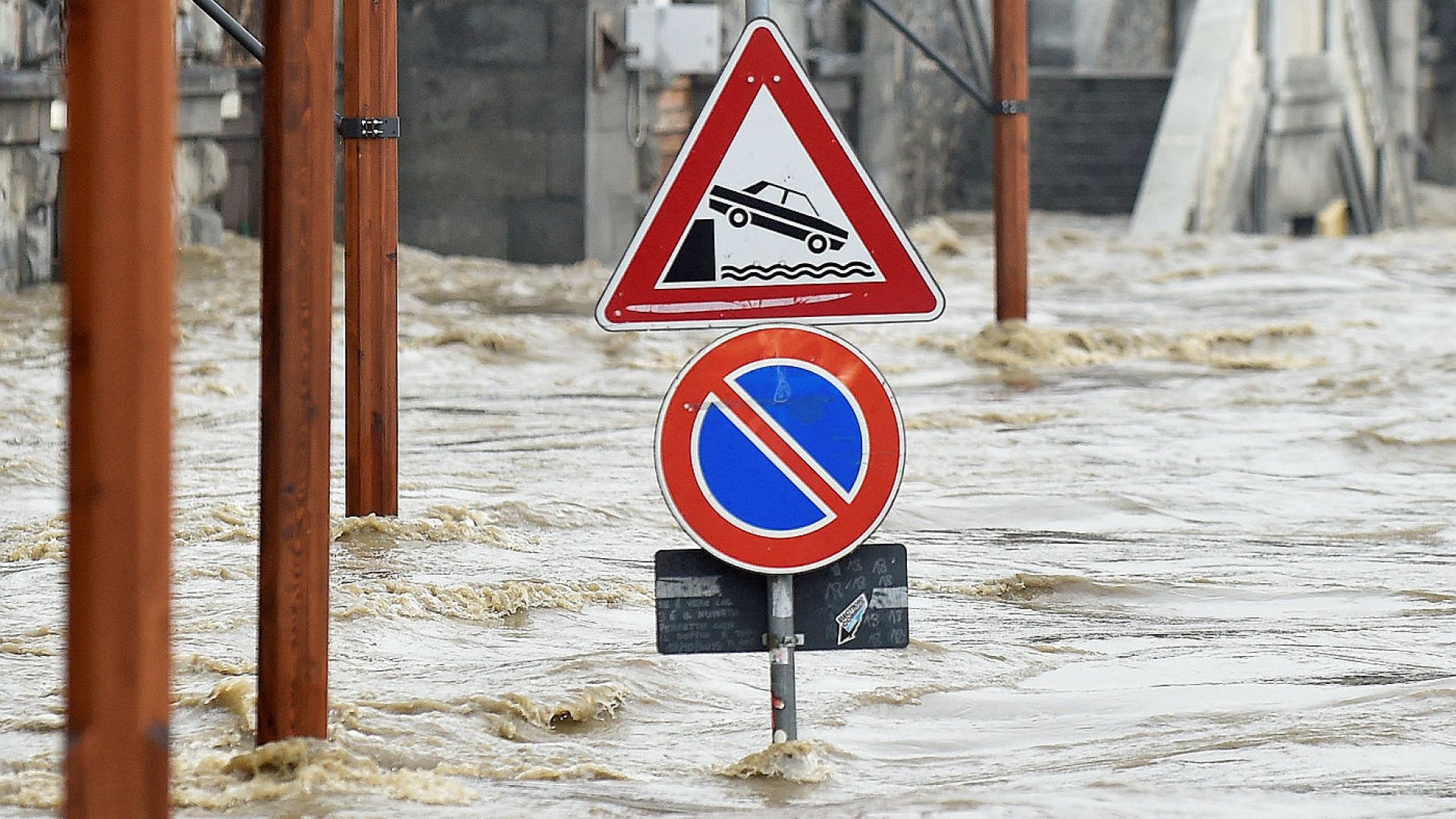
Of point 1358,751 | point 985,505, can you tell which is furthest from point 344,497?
point 1358,751

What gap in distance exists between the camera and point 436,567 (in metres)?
4.98

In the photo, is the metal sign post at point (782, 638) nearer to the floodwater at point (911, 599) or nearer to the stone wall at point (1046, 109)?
the floodwater at point (911, 599)

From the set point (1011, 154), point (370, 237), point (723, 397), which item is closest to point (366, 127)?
point (370, 237)

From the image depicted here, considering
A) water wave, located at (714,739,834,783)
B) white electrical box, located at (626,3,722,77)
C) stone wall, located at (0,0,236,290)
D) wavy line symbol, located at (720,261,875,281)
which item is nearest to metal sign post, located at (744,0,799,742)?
water wave, located at (714,739,834,783)

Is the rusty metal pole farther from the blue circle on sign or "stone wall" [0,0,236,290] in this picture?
the blue circle on sign

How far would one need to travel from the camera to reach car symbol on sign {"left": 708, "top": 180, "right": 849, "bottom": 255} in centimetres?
325

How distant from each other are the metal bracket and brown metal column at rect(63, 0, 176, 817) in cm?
304

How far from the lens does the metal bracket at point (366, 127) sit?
16.8 feet

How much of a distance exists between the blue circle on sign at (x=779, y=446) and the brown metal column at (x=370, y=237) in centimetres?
210

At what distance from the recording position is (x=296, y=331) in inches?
122

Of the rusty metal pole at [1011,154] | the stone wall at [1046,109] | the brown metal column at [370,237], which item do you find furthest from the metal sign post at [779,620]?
the stone wall at [1046,109]

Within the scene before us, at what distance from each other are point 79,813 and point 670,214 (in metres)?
1.37

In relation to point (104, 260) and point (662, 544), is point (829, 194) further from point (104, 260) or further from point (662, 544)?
point (662, 544)

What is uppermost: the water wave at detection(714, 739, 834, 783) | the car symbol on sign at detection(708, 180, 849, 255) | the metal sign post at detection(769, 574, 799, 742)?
the car symbol on sign at detection(708, 180, 849, 255)
